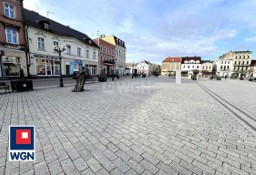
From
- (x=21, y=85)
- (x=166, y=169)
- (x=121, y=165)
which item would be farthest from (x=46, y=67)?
(x=166, y=169)

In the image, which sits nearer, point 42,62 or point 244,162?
point 244,162

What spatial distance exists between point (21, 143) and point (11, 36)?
67.5 feet

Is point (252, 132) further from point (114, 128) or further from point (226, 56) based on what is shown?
point (226, 56)

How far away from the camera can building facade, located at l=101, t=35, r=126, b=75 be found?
132 ft

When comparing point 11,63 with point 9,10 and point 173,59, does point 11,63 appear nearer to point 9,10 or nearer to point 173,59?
point 9,10

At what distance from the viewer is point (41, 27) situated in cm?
1875

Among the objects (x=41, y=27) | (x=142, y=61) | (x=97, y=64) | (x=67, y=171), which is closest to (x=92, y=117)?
(x=67, y=171)

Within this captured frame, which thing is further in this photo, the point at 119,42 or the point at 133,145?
the point at 119,42

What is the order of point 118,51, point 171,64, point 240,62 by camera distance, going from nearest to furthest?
point 118,51
point 240,62
point 171,64

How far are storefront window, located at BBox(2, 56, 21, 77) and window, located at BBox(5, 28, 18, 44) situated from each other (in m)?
2.18

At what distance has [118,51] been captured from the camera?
42188 mm

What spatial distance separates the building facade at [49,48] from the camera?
17.9 metres

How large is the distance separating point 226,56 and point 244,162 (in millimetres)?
82668

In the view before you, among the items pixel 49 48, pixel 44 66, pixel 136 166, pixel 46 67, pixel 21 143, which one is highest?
pixel 49 48
